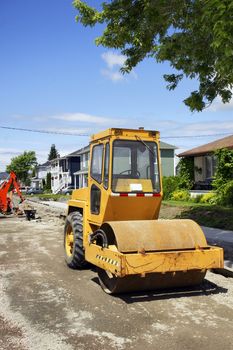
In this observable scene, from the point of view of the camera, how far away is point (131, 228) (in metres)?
7.47

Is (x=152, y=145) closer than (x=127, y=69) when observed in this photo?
Yes

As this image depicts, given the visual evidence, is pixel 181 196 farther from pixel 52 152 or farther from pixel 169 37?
pixel 52 152

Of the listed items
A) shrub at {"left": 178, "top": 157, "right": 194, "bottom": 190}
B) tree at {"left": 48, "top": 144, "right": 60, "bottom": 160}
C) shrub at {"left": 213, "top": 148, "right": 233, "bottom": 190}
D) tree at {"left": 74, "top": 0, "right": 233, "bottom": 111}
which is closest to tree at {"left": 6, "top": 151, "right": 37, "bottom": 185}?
tree at {"left": 48, "top": 144, "right": 60, "bottom": 160}

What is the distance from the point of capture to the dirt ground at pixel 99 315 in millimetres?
5371

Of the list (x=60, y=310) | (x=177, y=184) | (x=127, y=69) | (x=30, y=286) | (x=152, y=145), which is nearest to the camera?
(x=60, y=310)

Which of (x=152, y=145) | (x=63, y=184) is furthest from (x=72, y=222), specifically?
(x=63, y=184)

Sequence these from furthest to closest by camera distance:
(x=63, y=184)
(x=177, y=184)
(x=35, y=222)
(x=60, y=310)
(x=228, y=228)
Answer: (x=63, y=184), (x=177, y=184), (x=35, y=222), (x=228, y=228), (x=60, y=310)

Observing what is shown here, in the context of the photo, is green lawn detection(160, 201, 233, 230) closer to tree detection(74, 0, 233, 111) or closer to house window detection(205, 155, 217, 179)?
tree detection(74, 0, 233, 111)

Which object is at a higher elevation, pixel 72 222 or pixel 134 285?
pixel 72 222

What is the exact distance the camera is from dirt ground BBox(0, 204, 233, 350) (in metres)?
5.37

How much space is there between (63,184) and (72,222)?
2638 inches

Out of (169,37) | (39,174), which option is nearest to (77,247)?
(169,37)

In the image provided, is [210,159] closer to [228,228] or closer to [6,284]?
[228,228]

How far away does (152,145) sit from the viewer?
28.9 ft
